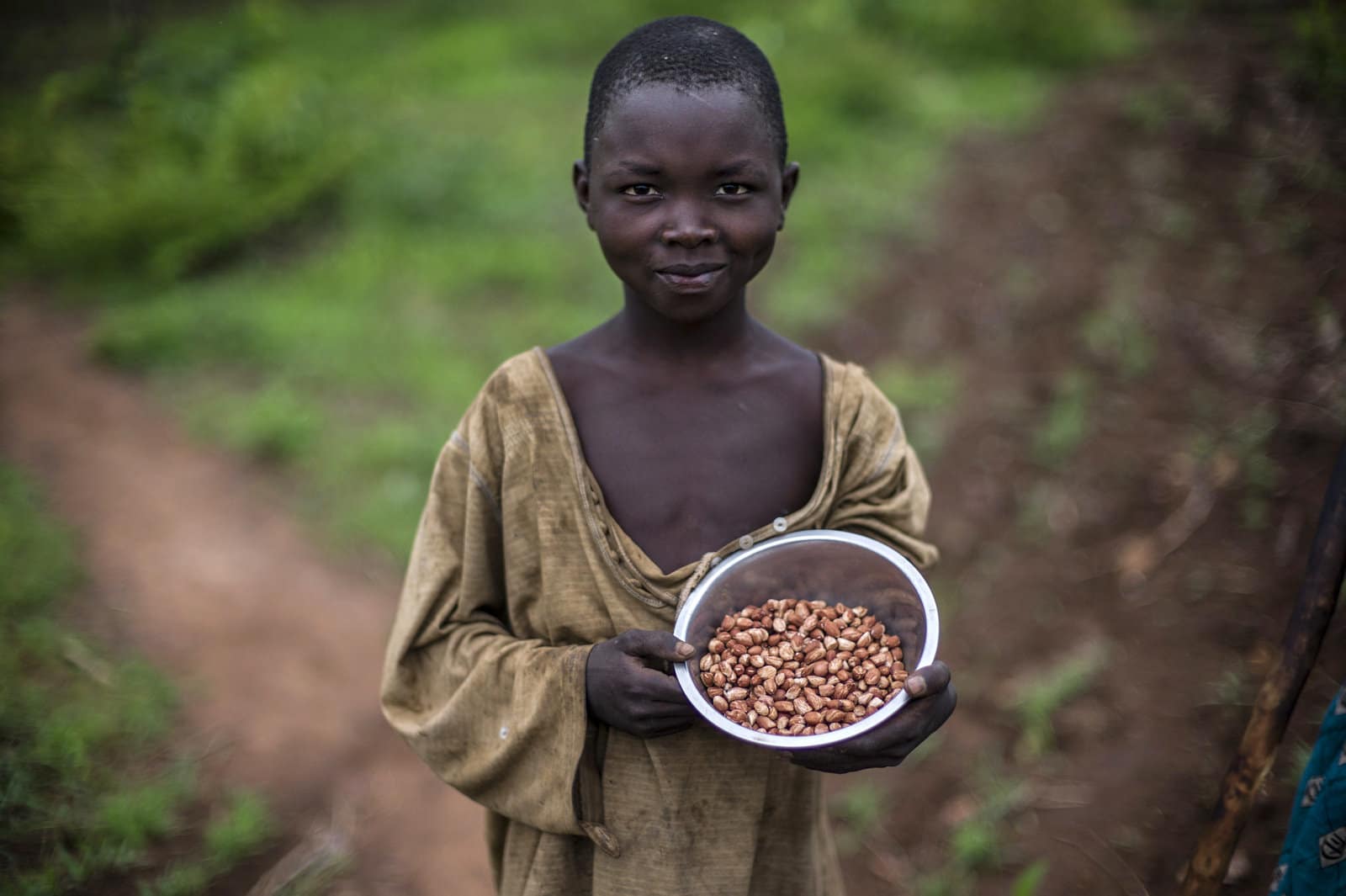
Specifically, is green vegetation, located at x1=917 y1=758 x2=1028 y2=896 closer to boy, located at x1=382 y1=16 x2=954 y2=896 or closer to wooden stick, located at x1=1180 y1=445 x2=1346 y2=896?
wooden stick, located at x1=1180 y1=445 x2=1346 y2=896

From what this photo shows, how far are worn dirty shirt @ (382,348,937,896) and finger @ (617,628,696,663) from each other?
0.33 feet

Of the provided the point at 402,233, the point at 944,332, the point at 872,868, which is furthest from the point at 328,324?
the point at 872,868

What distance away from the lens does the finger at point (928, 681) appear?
52.9 inches

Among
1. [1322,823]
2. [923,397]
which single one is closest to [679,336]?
[1322,823]

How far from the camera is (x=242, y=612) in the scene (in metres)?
3.46

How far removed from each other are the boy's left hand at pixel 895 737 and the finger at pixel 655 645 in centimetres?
19

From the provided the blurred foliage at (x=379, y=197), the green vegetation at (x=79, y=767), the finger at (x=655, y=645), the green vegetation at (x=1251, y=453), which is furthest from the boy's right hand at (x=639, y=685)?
the green vegetation at (x=1251, y=453)

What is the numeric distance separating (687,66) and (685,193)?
17 cm

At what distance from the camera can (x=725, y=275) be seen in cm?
149

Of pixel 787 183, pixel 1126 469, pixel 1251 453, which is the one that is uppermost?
pixel 787 183

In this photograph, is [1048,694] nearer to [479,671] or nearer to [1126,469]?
[1126,469]

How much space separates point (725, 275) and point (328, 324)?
12.3ft

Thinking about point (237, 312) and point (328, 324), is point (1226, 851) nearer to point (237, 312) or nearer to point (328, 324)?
point (328, 324)

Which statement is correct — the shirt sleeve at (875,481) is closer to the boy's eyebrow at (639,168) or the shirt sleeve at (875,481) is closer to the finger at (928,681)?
the finger at (928,681)
